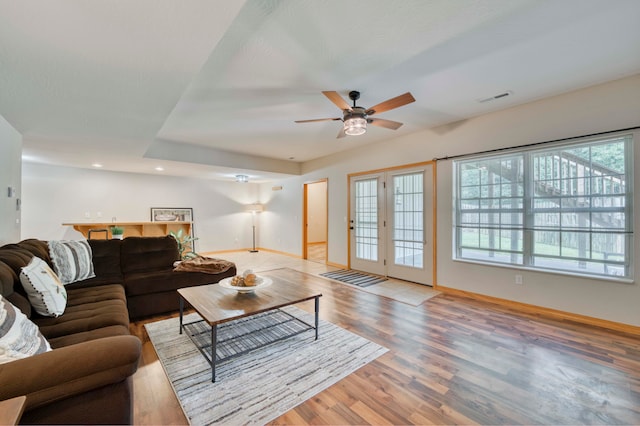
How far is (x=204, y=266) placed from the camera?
354cm

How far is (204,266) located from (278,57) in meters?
2.65

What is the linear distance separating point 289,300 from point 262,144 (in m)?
3.47

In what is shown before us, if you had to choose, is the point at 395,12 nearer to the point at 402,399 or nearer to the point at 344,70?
the point at 344,70

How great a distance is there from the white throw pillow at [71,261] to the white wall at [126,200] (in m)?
3.86

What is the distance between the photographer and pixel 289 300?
2418 mm

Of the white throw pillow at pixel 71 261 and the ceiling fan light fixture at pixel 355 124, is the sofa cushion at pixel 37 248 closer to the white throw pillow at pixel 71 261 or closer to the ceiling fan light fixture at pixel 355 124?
the white throw pillow at pixel 71 261

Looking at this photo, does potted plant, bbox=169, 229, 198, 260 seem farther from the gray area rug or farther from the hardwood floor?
the gray area rug

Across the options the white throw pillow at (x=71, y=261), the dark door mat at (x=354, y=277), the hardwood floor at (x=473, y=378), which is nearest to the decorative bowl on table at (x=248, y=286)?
the hardwood floor at (x=473, y=378)

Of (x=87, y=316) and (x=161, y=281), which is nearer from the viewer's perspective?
(x=87, y=316)

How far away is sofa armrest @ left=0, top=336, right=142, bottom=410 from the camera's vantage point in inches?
40.8

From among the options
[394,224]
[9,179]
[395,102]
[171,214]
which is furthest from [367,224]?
[171,214]

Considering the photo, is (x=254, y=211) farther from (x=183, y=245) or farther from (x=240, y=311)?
(x=240, y=311)

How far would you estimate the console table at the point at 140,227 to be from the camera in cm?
576

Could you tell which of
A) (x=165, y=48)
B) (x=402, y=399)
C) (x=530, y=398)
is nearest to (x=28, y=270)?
(x=165, y=48)
